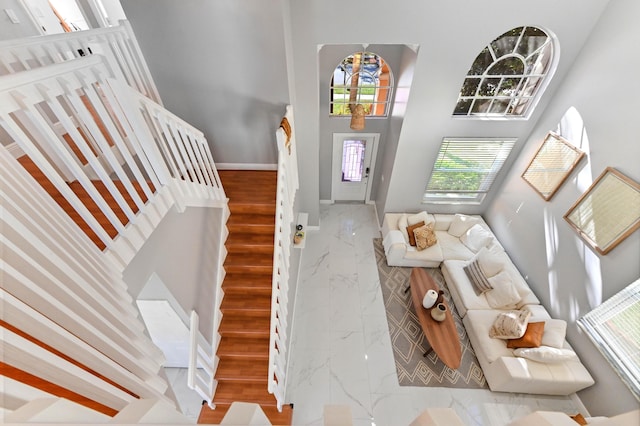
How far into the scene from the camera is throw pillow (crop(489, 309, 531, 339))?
10.2 feet

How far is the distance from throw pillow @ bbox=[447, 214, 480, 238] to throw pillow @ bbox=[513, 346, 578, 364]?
2011mm

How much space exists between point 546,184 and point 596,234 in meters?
0.97

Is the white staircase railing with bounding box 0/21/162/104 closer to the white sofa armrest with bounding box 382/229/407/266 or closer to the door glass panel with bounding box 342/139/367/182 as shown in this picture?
the door glass panel with bounding box 342/139/367/182

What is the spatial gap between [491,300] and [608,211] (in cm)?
162

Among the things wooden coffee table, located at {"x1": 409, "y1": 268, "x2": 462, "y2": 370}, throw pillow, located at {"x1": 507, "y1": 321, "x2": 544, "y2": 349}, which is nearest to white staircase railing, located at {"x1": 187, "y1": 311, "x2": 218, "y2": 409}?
wooden coffee table, located at {"x1": 409, "y1": 268, "x2": 462, "y2": 370}

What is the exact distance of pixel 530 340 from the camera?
119 inches

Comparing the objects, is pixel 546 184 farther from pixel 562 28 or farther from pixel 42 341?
pixel 42 341

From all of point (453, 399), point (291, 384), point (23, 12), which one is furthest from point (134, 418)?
point (453, 399)

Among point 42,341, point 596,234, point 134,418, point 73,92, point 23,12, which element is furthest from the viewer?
point 596,234

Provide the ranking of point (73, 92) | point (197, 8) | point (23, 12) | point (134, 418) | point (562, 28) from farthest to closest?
1. point (562, 28)
2. point (197, 8)
3. point (23, 12)
4. point (73, 92)
5. point (134, 418)

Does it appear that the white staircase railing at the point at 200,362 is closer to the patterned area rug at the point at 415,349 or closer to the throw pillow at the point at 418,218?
the patterned area rug at the point at 415,349

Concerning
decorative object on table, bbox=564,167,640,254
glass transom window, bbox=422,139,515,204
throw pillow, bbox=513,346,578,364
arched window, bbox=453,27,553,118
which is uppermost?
arched window, bbox=453,27,553,118

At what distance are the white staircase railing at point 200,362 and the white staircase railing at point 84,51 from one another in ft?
6.48

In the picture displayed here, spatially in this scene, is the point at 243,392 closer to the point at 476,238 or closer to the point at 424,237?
the point at 424,237
